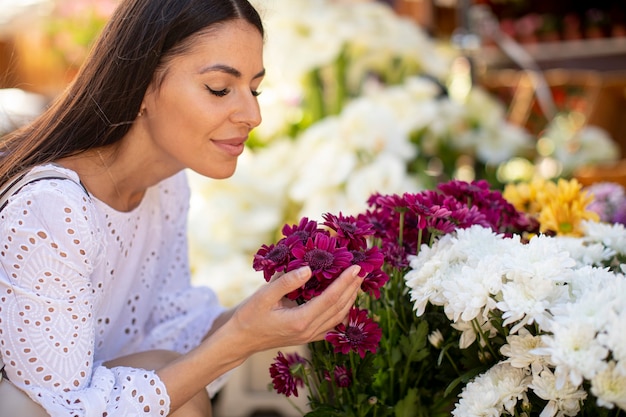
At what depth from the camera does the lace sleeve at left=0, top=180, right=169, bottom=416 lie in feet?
3.76

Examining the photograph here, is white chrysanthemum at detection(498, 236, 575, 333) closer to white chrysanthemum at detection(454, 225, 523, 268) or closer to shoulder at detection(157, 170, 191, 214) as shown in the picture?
white chrysanthemum at detection(454, 225, 523, 268)

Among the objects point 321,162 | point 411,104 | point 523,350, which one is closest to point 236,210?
point 321,162

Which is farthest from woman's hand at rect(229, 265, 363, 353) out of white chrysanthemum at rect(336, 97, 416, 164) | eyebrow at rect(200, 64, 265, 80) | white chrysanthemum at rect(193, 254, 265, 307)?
white chrysanthemum at rect(336, 97, 416, 164)

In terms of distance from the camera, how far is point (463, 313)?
1.00 metres

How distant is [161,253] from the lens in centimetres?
167

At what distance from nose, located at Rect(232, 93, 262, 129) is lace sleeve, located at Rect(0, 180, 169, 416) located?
0.30 metres

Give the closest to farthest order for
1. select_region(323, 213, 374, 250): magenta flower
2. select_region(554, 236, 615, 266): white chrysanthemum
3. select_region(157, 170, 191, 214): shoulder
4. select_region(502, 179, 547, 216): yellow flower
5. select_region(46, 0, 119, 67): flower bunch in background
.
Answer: select_region(323, 213, 374, 250): magenta flower
select_region(554, 236, 615, 266): white chrysanthemum
select_region(502, 179, 547, 216): yellow flower
select_region(157, 170, 191, 214): shoulder
select_region(46, 0, 119, 67): flower bunch in background

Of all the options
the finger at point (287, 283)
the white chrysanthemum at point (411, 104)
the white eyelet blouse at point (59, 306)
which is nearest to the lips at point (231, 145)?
the white eyelet blouse at point (59, 306)

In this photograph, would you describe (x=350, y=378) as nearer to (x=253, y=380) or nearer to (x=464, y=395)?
(x=464, y=395)

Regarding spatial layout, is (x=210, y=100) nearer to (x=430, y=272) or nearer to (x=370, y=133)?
(x=430, y=272)

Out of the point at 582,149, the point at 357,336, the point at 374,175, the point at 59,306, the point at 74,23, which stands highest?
the point at 74,23

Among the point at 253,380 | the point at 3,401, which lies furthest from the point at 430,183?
the point at 3,401

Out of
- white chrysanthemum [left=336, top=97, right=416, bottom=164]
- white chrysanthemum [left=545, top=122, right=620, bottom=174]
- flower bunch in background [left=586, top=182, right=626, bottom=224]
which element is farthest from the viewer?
white chrysanthemum [left=545, top=122, right=620, bottom=174]

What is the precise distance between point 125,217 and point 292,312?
51 cm
